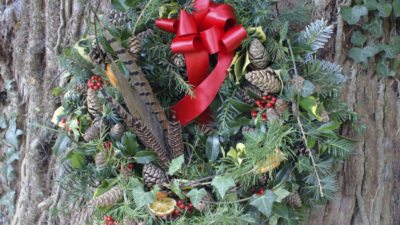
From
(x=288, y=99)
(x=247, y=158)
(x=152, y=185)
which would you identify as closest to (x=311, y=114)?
(x=288, y=99)

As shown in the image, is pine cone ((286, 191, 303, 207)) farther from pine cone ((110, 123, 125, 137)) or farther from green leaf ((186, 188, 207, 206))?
pine cone ((110, 123, 125, 137))

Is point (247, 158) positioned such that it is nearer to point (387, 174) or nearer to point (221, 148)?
point (221, 148)

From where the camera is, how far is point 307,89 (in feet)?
2.52

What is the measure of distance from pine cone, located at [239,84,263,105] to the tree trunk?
0.29 meters

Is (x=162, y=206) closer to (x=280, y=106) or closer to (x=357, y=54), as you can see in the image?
(x=280, y=106)

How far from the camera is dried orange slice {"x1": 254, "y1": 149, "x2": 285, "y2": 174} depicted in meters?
0.74

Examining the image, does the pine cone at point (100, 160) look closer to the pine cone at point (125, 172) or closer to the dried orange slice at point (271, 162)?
the pine cone at point (125, 172)

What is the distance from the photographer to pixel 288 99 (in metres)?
0.80

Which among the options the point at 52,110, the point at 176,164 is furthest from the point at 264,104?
the point at 52,110

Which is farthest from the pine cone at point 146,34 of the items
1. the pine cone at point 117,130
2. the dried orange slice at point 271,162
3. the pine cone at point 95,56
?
the dried orange slice at point 271,162

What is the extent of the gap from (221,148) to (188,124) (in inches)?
5.1

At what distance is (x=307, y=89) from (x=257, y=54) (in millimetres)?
148

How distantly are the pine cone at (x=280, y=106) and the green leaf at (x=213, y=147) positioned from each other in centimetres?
17

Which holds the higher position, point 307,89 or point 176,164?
point 307,89
